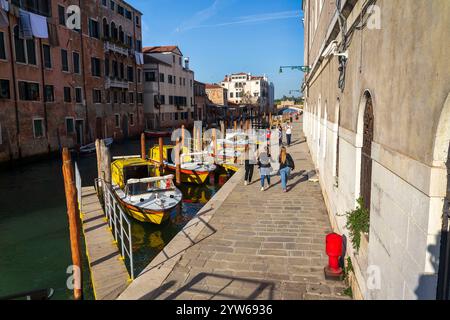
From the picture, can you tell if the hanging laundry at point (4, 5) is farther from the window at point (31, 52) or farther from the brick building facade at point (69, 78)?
the window at point (31, 52)

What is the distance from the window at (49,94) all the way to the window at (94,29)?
→ 25.6 ft

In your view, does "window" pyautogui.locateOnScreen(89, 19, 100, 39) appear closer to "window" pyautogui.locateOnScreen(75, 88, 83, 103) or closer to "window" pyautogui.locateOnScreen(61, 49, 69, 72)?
"window" pyautogui.locateOnScreen(61, 49, 69, 72)

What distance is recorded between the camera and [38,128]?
79.8 feet

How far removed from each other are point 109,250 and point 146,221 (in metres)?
4.10

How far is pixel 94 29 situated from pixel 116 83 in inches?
206

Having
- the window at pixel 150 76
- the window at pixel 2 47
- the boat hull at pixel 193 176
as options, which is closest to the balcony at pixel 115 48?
the window at pixel 150 76

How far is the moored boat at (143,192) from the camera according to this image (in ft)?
37.5

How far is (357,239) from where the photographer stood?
191 inches

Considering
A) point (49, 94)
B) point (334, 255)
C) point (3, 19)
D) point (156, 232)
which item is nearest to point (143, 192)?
point (156, 232)

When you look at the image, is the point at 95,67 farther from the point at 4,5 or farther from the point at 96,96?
the point at 4,5
